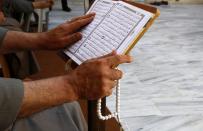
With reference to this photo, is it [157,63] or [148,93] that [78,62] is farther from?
[157,63]

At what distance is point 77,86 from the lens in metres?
0.92

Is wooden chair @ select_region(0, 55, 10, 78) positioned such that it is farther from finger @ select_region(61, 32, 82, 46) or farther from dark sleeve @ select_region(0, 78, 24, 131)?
dark sleeve @ select_region(0, 78, 24, 131)

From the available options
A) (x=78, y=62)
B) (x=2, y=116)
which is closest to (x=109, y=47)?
(x=78, y=62)

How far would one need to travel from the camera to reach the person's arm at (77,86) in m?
0.91

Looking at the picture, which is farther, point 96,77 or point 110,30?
point 110,30

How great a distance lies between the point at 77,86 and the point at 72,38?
28 centimetres

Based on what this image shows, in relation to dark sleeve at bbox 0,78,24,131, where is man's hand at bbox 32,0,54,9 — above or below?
below

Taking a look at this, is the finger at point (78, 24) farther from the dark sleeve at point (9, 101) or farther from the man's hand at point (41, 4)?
the man's hand at point (41, 4)

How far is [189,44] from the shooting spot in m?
3.46

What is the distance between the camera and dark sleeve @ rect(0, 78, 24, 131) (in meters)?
0.85

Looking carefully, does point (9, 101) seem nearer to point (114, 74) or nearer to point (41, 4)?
point (114, 74)

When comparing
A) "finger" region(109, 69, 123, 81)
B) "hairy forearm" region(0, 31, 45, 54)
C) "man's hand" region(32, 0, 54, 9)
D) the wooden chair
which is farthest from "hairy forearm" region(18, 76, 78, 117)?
"man's hand" region(32, 0, 54, 9)

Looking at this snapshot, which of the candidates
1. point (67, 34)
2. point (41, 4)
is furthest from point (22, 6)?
point (67, 34)

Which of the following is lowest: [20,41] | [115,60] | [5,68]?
[5,68]
